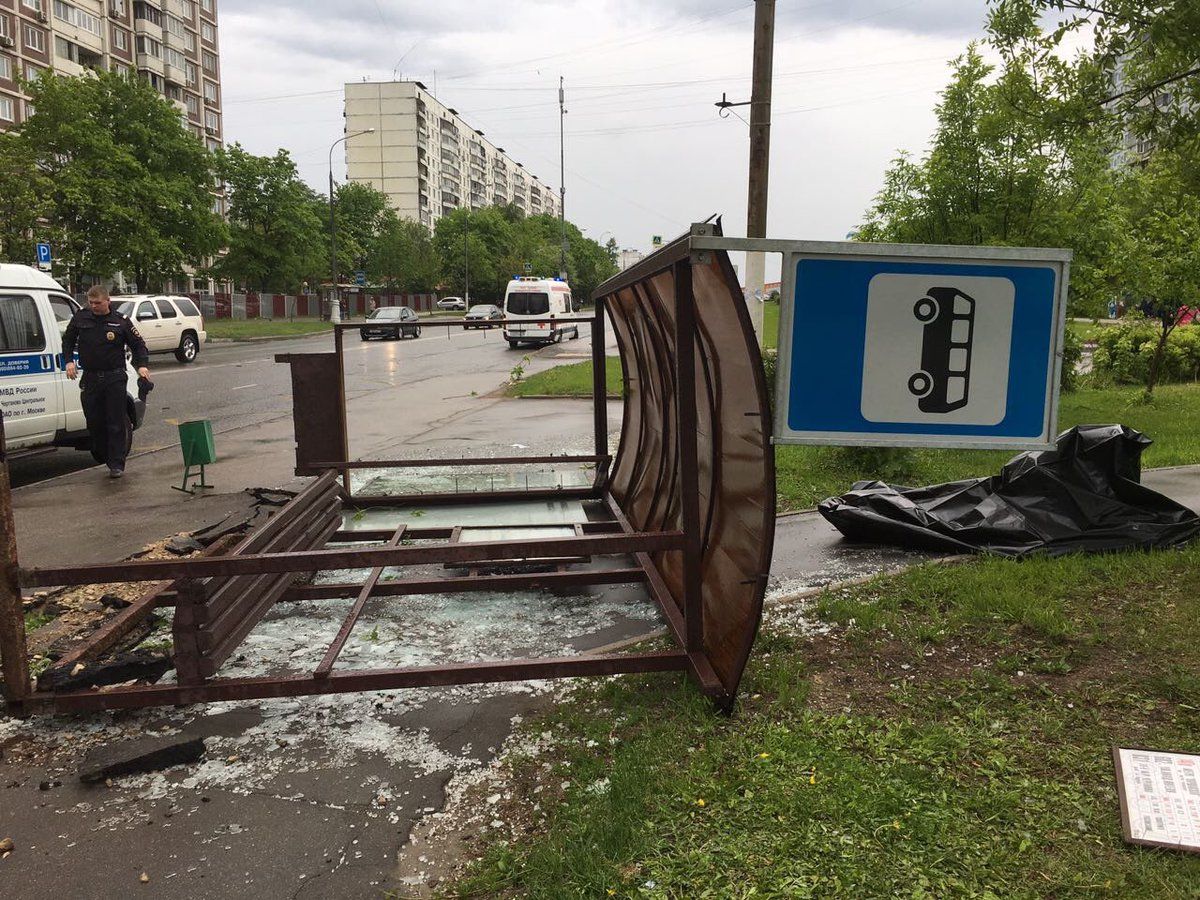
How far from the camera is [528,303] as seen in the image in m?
37.6

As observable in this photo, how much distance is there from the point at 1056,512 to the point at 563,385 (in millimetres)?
13731

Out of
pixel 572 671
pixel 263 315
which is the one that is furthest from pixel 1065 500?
pixel 263 315

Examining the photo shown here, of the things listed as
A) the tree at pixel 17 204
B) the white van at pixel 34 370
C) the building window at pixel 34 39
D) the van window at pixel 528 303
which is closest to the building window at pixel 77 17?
the building window at pixel 34 39

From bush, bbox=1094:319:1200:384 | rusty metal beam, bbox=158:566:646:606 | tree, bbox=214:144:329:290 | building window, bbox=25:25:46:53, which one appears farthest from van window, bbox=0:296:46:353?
building window, bbox=25:25:46:53

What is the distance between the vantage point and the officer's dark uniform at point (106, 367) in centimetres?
924

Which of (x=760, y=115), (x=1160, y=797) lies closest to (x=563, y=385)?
(x=760, y=115)

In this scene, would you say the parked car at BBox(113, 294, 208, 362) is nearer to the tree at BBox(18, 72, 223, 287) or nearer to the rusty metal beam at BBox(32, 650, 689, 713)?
the tree at BBox(18, 72, 223, 287)

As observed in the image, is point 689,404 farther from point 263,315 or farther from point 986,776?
point 263,315

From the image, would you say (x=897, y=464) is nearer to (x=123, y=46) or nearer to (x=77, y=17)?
(x=77, y=17)

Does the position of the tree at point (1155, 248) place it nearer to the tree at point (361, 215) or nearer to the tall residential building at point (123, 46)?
the tall residential building at point (123, 46)

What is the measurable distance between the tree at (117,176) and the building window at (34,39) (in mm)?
22952

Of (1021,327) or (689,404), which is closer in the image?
(1021,327)

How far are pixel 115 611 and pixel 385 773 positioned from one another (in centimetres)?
275

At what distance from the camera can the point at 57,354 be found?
32.6 ft
